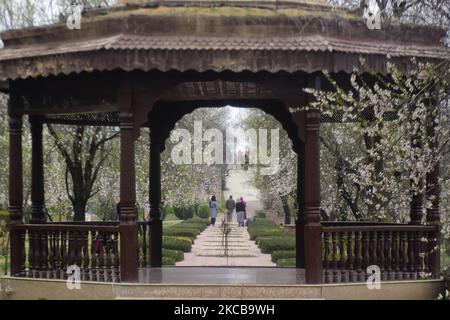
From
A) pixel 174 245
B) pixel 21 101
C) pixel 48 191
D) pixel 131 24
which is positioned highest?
pixel 131 24

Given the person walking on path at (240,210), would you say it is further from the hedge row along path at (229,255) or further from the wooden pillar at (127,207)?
the wooden pillar at (127,207)

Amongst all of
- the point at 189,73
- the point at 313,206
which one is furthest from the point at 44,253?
the point at 313,206

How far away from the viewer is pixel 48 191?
980 inches

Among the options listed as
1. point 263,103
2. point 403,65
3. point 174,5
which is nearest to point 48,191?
point 263,103

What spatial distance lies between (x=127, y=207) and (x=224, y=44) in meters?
2.46

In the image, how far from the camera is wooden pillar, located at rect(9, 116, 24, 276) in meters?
10.2

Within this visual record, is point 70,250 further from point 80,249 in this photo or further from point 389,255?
point 389,255

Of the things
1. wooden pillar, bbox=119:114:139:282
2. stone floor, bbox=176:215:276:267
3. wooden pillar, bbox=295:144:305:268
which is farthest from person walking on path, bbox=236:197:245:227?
wooden pillar, bbox=119:114:139:282

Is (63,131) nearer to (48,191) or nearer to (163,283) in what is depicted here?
(48,191)

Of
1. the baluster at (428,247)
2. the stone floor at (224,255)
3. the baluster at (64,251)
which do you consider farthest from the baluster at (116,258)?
the stone floor at (224,255)

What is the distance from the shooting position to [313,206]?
9.18 m

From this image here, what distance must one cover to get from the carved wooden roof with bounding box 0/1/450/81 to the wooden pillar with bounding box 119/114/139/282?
964 millimetres

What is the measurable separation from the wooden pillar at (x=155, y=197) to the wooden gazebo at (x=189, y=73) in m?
2.66
